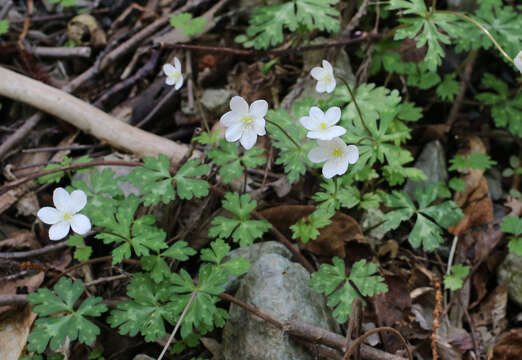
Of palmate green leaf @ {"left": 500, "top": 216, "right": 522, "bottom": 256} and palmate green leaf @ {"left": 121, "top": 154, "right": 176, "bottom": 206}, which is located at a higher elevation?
palmate green leaf @ {"left": 121, "top": 154, "right": 176, "bottom": 206}

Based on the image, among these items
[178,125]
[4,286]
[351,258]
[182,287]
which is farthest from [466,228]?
[4,286]

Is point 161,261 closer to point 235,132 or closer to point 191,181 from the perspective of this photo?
point 191,181

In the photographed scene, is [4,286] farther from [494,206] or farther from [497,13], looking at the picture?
[497,13]

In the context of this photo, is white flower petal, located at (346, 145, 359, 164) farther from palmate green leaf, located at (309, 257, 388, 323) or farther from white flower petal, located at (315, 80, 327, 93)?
palmate green leaf, located at (309, 257, 388, 323)

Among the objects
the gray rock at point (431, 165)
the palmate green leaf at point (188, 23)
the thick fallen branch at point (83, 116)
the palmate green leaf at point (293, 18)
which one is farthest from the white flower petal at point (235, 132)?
the palmate green leaf at point (188, 23)

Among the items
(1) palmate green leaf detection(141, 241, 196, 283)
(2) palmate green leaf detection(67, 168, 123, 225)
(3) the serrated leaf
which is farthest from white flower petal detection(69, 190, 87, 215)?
(3) the serrated leaf

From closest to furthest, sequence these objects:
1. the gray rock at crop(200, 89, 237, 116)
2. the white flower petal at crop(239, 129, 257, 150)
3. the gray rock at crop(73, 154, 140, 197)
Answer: the white flower petal at crop(239, 129, 257, 150) < the gray rock at crop(73, 154, 140, 197) < the gray rock at crop(200, 89, 237, 116)
